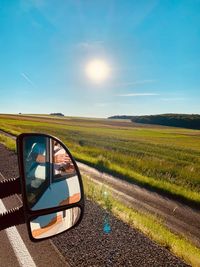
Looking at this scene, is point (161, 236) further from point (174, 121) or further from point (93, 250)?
point (174, 121)

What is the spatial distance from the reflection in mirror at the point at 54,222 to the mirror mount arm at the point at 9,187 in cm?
18

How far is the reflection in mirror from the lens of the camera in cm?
164

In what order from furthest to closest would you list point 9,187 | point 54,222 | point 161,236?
point 161,236
point 54,222
point 9,187

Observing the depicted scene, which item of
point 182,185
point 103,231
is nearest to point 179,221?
point 103,231

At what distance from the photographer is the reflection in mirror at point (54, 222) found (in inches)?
64.4

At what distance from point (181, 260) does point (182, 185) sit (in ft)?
33.2

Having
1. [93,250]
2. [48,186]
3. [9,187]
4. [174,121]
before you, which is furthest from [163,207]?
[174,121]

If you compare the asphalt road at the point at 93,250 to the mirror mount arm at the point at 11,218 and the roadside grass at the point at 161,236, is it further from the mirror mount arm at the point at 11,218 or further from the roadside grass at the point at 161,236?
the mirror mount arm at the point at 11,218

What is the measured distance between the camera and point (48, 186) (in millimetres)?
1872

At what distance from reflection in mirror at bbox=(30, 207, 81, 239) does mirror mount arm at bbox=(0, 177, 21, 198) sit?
0.60ft

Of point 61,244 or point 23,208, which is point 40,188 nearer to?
point 23,208

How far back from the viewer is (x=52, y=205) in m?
1.66

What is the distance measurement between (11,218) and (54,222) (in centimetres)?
44

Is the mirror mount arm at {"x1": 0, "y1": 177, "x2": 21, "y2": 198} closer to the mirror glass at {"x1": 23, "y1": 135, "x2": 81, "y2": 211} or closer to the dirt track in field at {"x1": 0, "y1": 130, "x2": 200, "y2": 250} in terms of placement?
the mirror glass at {"x1": 23, "y1": 135, "x2": 81, "y2": 211}
